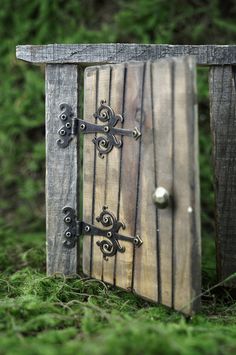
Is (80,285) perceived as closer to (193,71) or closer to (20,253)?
→ (20,253)

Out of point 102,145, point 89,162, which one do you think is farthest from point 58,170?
point 102,145

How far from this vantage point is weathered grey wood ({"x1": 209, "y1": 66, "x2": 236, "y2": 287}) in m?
3.13

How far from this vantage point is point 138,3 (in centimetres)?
477

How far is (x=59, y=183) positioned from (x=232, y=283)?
1.18 m

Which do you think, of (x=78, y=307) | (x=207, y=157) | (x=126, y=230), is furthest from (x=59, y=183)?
(x=207, y=157)

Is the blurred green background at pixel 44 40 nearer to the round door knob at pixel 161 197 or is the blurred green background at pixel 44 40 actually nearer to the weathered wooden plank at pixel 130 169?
the weathered wooden plank at pixel 130 169

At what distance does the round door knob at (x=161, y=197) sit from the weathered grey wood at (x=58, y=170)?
70 cm

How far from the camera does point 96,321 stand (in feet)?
8.21

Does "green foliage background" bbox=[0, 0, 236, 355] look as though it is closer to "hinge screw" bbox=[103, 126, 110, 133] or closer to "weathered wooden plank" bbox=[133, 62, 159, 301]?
"weathered wooden plank" bbox=[133, 62, 159, 301]

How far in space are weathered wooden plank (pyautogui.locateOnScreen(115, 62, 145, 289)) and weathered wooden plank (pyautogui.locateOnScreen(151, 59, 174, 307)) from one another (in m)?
0.12

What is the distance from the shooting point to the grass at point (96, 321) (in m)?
2.10

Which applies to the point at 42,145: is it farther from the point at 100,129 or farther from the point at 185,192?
the point at 185,192

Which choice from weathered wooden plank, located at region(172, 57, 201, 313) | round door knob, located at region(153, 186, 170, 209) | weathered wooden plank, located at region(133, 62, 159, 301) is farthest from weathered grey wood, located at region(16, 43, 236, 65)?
round door knob, located at region(153, 186, 170, 209)

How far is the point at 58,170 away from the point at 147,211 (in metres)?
0.68
